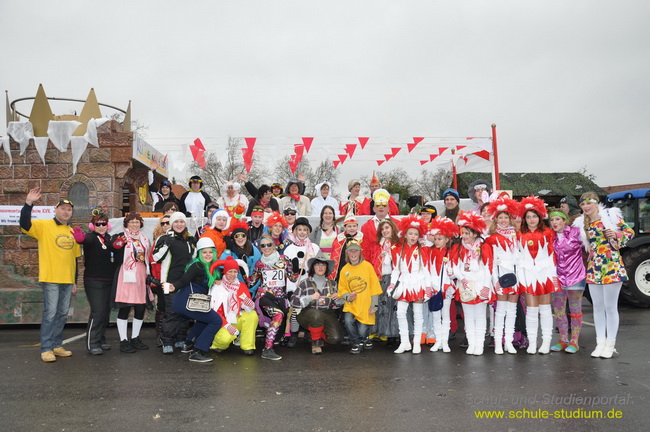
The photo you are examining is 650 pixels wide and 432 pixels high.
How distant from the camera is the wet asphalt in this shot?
365 centimetres

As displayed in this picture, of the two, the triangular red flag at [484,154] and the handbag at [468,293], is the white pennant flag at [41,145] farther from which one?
the triangular red flag at [484,154]

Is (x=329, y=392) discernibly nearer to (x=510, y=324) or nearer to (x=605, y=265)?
(x=510, y=324)

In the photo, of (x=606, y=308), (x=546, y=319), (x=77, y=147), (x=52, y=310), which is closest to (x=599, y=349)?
(x=606, y=308)

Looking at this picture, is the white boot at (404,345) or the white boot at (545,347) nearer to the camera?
the white boot at (545,347)

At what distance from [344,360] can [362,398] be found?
1409 mm

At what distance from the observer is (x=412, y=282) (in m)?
5.87

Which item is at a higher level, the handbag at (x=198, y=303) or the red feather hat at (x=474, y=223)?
the red feather hat at (x=474, y=223)

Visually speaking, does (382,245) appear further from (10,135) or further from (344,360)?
(10,135)

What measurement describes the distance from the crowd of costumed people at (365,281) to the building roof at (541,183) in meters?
27.1

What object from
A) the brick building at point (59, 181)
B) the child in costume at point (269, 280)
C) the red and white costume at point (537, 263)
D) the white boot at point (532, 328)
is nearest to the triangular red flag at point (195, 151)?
the brick building at point (59, 181)

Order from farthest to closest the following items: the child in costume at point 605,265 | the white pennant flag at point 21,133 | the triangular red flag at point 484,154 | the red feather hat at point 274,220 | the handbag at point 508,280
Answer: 1. the triangular red flag at point 484,154
2. the white pennant flag at point 21,133
3. the red feather hat at point 274,220
4. the handbag at point 508,280
5. the child in costume at point 605,265

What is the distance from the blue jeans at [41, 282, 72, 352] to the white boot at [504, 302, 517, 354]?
5.25 metres

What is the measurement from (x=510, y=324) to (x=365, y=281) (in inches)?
70.0

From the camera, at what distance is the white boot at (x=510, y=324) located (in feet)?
18.8
